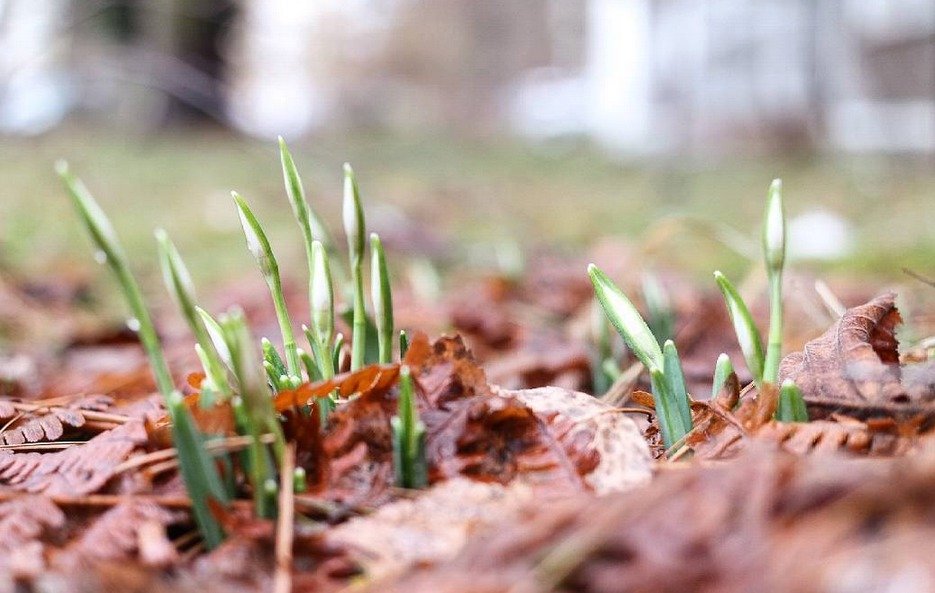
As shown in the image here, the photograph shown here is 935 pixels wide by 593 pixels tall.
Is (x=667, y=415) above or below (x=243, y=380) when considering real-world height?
below

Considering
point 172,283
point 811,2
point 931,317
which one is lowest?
point 931,317

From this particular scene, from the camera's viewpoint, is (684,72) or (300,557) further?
(684,72)

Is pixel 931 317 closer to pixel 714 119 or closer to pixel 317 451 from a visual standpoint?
pixel 317 451

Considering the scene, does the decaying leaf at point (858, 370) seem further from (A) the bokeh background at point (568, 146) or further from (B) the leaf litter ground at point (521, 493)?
(A) the bokeh background at point (568, 146)

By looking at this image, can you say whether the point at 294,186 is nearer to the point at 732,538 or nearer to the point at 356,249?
the point at 356,249

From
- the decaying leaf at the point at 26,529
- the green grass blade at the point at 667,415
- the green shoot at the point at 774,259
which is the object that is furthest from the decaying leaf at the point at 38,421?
the green shoot at the point at 774,259

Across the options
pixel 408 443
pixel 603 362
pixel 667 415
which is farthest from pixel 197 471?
pixel 603 362

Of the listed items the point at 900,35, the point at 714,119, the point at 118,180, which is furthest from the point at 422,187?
the point at 714,119

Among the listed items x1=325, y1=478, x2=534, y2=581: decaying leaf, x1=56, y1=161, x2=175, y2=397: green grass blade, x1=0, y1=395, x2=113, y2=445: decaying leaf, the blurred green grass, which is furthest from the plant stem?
the blurred green grass
